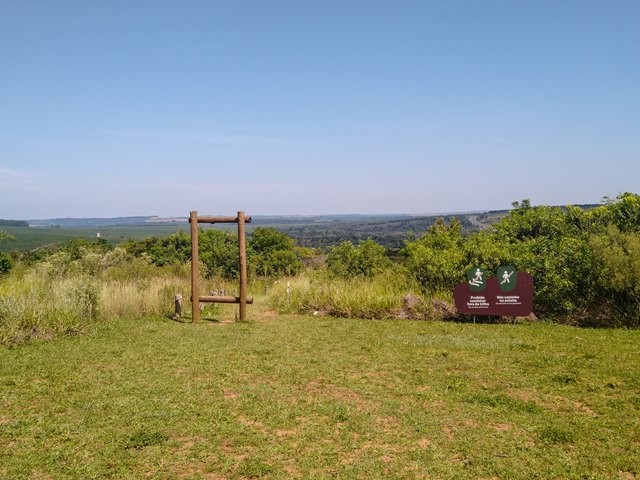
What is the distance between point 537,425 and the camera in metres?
4.86

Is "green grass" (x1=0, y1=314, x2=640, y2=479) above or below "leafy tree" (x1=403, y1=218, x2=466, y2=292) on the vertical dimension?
below

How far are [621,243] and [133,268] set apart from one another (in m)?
13.7

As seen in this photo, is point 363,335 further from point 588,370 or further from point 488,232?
point 488,232

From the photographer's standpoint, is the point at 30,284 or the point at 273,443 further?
the point at 30,284

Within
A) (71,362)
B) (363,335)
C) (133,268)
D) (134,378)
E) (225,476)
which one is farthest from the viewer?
(133,268)

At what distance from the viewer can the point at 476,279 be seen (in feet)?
35.8

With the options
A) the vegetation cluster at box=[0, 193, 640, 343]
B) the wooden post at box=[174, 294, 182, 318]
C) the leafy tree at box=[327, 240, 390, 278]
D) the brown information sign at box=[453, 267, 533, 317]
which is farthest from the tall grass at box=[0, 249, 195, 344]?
the brown information sign at box=[453, 267, 533, 317]

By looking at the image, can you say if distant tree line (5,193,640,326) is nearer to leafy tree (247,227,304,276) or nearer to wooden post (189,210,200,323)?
leafy tree (247,227,304,276)

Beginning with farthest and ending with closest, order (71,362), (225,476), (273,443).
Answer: (71,362) < (273,443) < (225,476)

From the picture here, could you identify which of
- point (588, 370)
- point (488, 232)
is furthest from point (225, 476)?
point (488, 232)

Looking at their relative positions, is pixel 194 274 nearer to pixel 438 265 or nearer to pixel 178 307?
pixel 178 307

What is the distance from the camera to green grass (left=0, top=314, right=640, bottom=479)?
13.4 feet

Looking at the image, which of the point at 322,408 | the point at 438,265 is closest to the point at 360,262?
the point at 438,265

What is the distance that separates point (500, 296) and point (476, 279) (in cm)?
61
